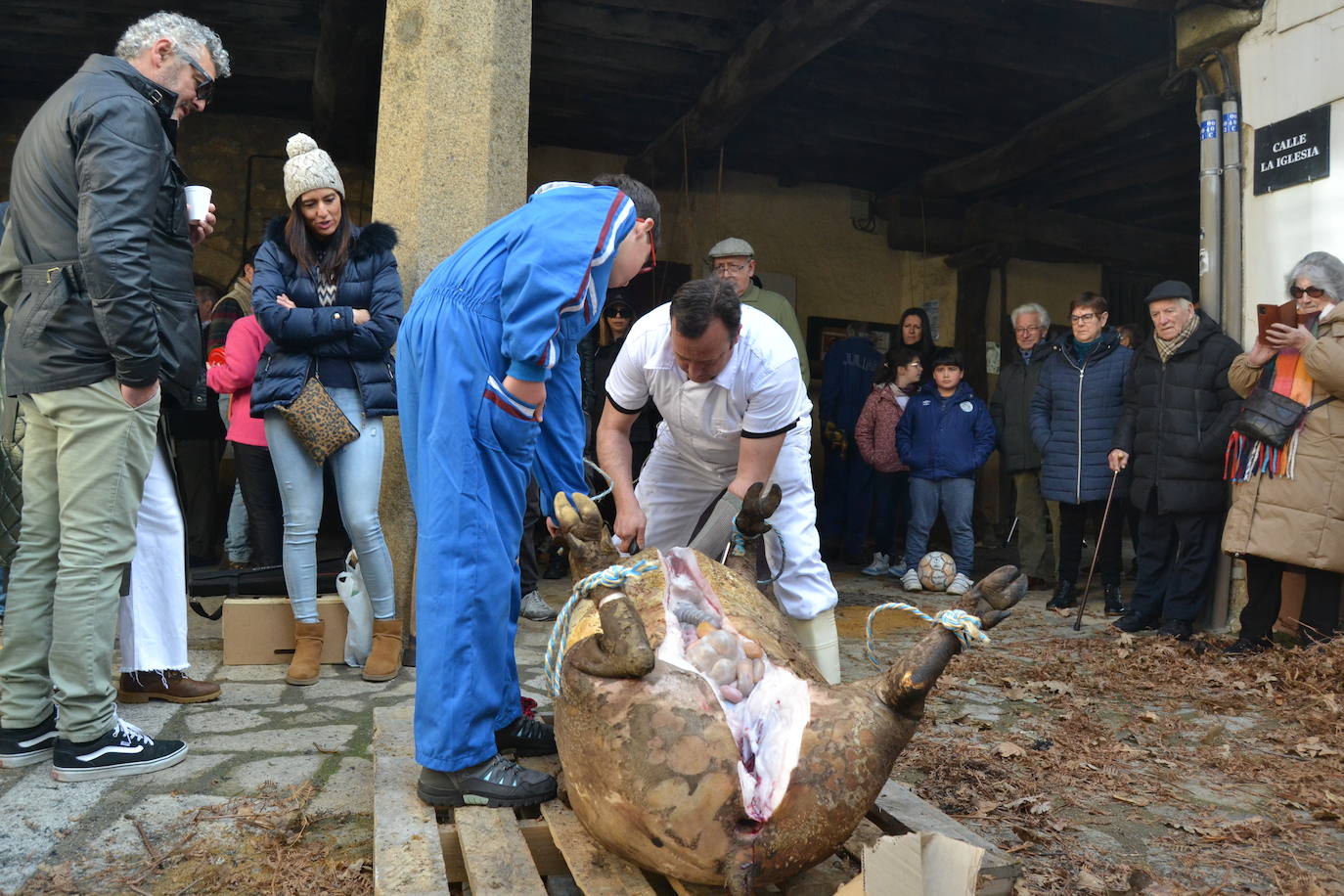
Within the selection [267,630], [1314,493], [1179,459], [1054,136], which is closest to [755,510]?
[267,630]

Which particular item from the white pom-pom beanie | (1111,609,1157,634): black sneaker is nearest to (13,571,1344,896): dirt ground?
(1111,609,1157,634): black sneaker

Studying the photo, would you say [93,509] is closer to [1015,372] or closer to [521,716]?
[521,716]

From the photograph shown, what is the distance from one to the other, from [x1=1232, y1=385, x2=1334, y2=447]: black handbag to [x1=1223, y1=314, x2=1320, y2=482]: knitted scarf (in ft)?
0.13

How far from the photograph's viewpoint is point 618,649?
84.7 inches

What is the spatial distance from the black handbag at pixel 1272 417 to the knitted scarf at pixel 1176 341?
74 centimetres

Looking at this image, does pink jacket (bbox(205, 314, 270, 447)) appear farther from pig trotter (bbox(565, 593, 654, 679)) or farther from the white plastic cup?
pig trotter (bbox(565, 593, 654, 679))

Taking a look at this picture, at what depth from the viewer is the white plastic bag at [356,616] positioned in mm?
4531

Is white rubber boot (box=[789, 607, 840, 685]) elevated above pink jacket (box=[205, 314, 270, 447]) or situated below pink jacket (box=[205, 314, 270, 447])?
below

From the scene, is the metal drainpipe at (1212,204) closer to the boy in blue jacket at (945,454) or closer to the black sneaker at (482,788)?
the boy in blue jacket at (945,454)

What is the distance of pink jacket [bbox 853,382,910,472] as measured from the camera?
26.8ft

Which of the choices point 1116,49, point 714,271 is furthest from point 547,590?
point 1116,49

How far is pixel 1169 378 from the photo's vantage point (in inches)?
236

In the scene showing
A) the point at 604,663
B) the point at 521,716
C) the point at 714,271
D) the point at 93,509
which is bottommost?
the point at 521,716

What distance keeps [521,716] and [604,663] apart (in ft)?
3.51
